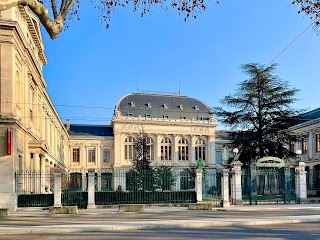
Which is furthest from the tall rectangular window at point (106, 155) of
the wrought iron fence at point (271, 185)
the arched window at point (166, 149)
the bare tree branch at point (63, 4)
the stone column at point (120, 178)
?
the bare tree branch at point (63, 4)

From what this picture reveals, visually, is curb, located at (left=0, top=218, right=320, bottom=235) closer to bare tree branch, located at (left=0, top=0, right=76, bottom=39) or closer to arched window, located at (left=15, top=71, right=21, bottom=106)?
bare tree branch, located at (left=0, top=0, right=76, bottom=39)

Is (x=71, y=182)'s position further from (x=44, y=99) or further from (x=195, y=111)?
(x=195, y=111)

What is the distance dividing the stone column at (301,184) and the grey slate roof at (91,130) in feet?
208

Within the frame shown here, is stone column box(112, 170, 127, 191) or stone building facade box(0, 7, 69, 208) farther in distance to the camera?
stone column box(112, 170, 127, 191)

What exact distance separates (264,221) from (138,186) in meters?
15.5

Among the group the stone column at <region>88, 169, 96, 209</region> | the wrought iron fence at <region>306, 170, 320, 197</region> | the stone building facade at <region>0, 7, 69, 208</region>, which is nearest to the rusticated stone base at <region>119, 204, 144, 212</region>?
the stone column at <region>88, 169, 96, 209</region>

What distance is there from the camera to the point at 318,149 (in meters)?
57.3

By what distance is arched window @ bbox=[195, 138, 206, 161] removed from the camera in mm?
92181

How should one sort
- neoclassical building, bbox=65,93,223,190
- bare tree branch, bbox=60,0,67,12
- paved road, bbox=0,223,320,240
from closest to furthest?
1. bare tree branch, bbox=60,0,67,12
2. paved road, bbox=0,223,320,240
3. neoclassical building, bbox=65,93,223,190

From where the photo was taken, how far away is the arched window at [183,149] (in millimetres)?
91250

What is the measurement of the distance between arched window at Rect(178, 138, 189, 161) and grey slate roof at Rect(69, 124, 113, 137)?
1447cm

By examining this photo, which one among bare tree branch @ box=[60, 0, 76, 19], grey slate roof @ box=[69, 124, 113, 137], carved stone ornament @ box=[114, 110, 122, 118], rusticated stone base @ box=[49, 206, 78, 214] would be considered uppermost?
carved stone ornament @ box=[114, 110, 122, 118]

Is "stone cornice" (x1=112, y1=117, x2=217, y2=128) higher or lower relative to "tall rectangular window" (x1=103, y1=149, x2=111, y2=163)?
higher

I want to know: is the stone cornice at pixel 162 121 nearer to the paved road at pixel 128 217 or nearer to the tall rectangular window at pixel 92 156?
the tall rectangular window at pixel 92 156
